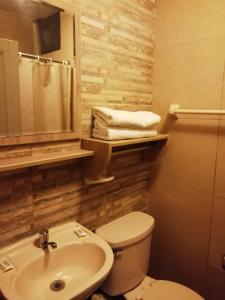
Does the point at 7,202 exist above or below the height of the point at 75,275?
above

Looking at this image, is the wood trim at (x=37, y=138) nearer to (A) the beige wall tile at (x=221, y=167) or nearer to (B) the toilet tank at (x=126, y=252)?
(B) the toilet tank at (x=126, y=252)

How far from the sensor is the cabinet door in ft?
3.04

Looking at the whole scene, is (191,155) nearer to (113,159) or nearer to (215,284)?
(113,159)

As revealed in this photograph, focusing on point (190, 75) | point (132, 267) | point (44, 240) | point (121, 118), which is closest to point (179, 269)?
point (132, 267)

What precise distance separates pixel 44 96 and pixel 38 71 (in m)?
0.11

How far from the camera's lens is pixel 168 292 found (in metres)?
1.35

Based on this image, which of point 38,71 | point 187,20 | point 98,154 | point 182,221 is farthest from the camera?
point 182,221

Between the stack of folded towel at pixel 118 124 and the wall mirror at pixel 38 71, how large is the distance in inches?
4.5

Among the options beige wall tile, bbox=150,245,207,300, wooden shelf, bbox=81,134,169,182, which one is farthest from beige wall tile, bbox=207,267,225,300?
wooden shelf, bbox=81,134,169,182

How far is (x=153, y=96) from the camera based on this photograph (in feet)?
5.47

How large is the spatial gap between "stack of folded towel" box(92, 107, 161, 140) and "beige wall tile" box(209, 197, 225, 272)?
653mm

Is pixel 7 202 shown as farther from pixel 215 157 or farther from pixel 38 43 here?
pixel 215 157

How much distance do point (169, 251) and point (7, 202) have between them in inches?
48.8

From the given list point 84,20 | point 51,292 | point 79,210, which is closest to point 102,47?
point 84,20
